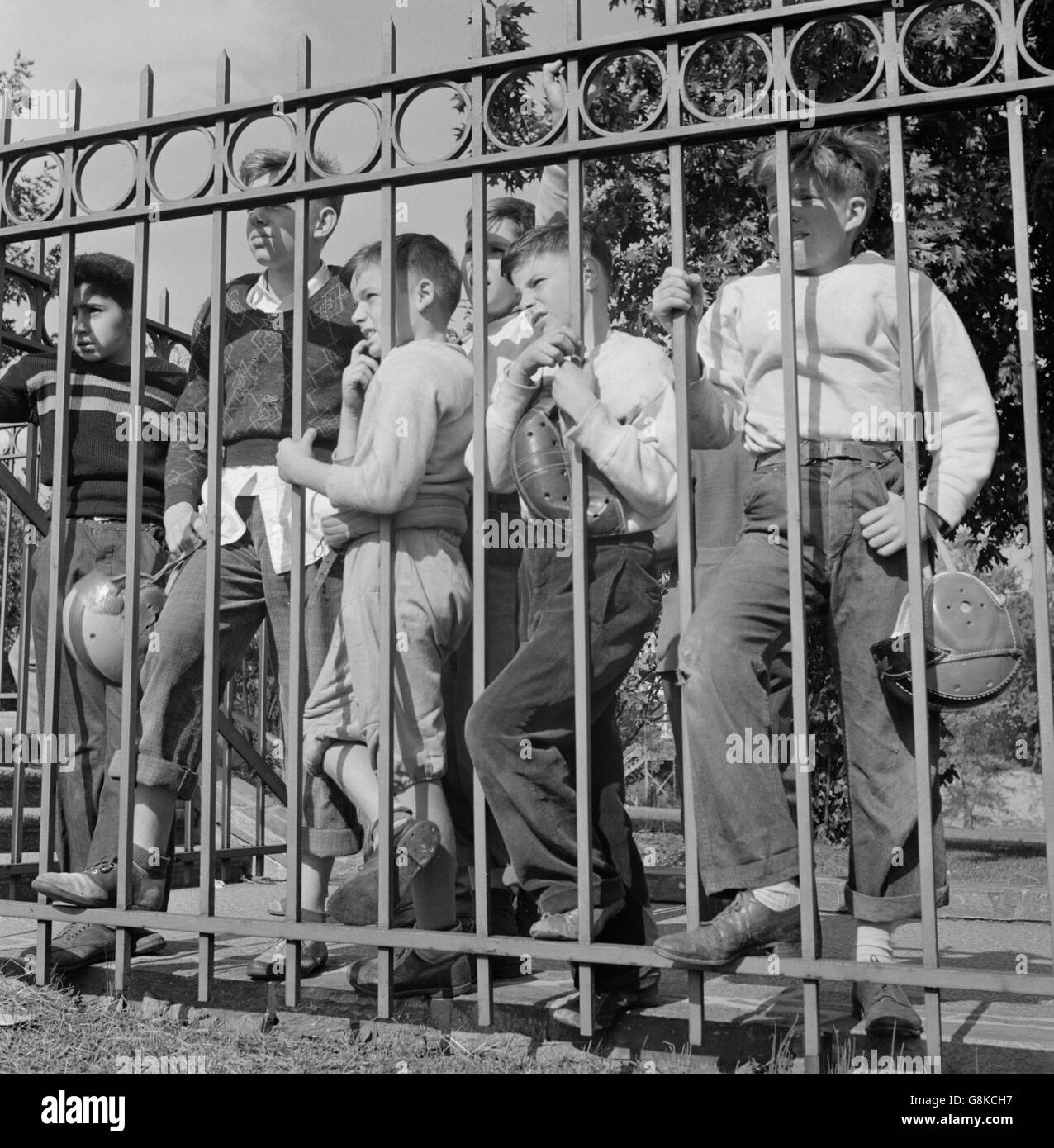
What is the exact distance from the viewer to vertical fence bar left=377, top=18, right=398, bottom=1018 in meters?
2.96

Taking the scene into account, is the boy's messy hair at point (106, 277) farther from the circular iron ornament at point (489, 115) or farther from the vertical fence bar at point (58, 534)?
the circular iron ornament at point (489, 115)

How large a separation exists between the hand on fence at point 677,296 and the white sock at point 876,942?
136 cm

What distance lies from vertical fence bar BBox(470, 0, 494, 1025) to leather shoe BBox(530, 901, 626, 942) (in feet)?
0.39

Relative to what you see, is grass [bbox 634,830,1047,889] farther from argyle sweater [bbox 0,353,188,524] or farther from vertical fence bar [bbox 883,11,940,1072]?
vertical fence bar [bbox 883,11,940,1072]

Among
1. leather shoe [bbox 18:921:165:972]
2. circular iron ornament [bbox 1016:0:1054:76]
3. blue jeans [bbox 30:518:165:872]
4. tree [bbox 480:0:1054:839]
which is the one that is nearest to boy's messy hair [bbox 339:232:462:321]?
blue jeans [bbox 30:518:165:872]

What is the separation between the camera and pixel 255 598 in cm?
387

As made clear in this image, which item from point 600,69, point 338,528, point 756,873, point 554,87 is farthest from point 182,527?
point 756,873

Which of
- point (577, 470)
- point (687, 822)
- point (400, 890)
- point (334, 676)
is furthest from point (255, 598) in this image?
point (687, 822)

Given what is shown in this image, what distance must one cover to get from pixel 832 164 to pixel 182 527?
2084mm

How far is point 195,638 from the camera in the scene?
12.1 feet

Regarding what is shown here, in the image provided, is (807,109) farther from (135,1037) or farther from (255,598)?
(135,1037)

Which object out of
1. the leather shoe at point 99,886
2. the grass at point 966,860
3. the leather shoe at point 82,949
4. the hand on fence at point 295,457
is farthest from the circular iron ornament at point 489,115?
the grass at point 966,860

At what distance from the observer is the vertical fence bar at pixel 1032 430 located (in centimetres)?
247

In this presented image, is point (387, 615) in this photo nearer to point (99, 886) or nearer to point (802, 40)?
point (99, 886)
